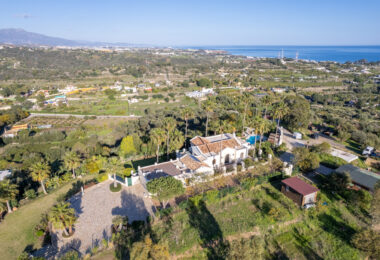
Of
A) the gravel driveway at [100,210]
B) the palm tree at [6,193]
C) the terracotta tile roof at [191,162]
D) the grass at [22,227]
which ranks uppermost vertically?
the terracotta tile roof at [191,162]

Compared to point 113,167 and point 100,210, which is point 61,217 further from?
point 113,167

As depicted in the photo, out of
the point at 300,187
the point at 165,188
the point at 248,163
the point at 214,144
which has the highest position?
the point at 214,144

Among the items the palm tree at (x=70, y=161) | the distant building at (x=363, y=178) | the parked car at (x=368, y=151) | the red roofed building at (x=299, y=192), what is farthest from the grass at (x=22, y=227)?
the parked car at (x=368, y=151)

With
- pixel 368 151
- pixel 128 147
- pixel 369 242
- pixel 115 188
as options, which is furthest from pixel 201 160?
pixel 368 151

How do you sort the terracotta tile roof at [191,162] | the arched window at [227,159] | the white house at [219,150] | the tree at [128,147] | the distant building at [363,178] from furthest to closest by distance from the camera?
1. the tree at [128,147]
2. the arched window at [227,159]
3. the white house at [219,150]
4. the terracotta tile roof at [191,162]
5. the distant building at [363,178]

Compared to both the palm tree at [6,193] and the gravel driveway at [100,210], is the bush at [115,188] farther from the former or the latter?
the palm tree at [6,193]

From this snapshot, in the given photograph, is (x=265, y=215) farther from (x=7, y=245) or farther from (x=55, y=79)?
(x=55, y=79)
